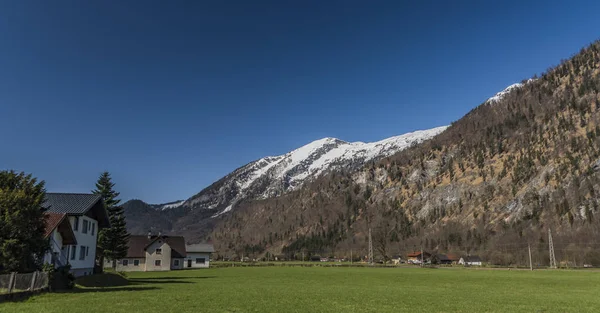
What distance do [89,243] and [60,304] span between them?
3322 centimetres

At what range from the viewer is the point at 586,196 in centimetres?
15562

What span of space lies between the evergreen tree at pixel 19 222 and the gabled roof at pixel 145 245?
266 ft

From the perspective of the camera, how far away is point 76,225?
50875 mm

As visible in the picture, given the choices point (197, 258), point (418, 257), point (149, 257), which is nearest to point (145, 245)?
point (149, 257)

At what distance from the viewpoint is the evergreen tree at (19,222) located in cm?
3034

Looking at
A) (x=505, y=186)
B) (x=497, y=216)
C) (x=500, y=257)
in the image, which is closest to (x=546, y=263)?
(x=500, y=257)

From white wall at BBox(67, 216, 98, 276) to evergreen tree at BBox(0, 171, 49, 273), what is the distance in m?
16.3

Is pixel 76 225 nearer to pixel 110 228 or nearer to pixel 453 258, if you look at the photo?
pixel 110 228

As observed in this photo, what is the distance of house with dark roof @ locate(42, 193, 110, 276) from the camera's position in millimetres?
45469

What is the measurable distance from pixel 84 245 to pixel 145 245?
64.2 meters

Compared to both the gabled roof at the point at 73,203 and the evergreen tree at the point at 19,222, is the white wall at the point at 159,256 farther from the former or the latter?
the evergreen tree at the point at 19,222

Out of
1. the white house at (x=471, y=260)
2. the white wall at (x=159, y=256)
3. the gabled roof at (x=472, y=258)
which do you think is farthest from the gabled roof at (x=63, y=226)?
the gabled roof at (x=472, y=258)

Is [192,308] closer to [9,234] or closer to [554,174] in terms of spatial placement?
[9,234]

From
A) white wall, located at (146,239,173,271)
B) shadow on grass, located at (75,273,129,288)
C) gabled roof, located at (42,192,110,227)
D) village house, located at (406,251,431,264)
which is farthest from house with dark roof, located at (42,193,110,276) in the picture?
village house, located at (406,251,431,264)
